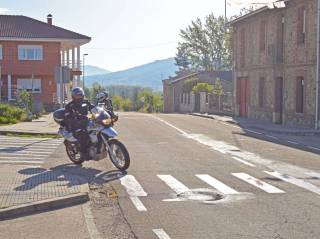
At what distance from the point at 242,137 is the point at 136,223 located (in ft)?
50.1

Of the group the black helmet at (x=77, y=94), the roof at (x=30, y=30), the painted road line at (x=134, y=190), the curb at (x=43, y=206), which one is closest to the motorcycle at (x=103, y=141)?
the black helmet at (x=77, y=94)

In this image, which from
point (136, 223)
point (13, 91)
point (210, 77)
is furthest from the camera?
point (210, 77)

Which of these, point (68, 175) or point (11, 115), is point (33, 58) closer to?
point (11, 115)

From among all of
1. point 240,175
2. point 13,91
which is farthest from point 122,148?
point 13,91

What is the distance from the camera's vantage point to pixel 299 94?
30.3 metres

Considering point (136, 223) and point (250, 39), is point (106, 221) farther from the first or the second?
point (250, 39)

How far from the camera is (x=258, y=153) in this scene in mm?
16922

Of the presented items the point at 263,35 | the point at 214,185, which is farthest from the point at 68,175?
the point at 263,35

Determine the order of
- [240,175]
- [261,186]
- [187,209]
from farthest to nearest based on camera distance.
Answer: [240,175], [261,186], [187,209]

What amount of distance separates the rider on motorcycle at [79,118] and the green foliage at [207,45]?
257 feet

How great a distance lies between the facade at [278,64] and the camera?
2897 cm

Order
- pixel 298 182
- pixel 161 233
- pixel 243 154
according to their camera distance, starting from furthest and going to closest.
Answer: pixel 243 154 → pixel 298 182 → pixel 161 233

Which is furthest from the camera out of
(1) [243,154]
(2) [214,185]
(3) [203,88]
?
(3) [203,88]

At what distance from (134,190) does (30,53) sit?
40556mm
